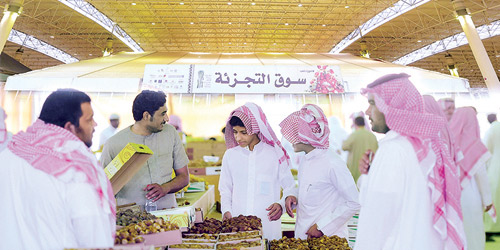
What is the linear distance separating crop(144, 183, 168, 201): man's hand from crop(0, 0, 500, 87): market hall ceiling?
40.2ft

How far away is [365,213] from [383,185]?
125 mm

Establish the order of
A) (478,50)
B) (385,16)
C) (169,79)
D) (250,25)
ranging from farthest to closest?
1. (250,25)
2. (385,16)
3. (478,50)
4. (169,79)

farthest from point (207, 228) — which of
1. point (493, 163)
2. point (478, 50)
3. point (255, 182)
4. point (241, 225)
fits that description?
point (478, 50)

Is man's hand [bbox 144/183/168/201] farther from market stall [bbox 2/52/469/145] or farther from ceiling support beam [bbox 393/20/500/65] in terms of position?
ceiling support beam [bbox 393/20/500/65]

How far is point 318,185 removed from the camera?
232cm

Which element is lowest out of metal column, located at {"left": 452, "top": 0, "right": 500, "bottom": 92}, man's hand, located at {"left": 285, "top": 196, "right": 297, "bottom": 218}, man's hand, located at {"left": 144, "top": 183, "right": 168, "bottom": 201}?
man's hand, located at {"left": 285, "top": 196, "right": 297, "bottom": 218}

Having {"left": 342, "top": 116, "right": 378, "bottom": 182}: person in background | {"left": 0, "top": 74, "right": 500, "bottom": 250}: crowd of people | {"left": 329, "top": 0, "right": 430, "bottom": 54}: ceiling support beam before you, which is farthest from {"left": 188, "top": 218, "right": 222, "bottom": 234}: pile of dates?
{"left": 329, "top": 0, "right": 430, "bottom": 54}: ceiling support beam

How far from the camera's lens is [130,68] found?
8.48 m

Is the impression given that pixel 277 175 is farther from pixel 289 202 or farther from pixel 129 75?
pixel 129 75

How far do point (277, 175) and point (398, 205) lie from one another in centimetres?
117

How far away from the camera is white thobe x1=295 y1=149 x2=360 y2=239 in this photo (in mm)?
2250

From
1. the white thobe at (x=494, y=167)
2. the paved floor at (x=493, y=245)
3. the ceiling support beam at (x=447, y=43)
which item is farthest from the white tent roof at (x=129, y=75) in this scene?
the ceiling support beam at (x=447, y=43)

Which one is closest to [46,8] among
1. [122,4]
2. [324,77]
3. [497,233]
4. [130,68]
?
[122,4]

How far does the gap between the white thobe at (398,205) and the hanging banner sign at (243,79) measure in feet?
19.6
